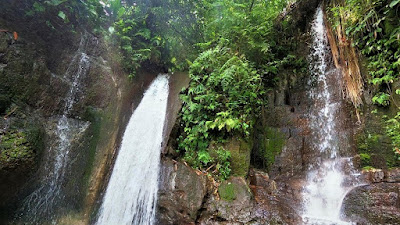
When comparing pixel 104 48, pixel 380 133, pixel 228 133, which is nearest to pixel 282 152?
pixel 228 133

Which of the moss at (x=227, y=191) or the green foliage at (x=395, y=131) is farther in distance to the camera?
the moss at (x=227, y=191)

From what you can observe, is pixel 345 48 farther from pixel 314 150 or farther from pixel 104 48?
pixel 104 48

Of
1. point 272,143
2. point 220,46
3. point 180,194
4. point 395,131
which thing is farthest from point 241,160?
point 220,46

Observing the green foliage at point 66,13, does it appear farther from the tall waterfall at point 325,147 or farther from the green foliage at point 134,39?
the tall waterfall at point 325,147

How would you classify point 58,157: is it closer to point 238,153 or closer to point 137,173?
point 137,173

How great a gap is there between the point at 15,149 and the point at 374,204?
22.7ft

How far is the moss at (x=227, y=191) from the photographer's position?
450cm

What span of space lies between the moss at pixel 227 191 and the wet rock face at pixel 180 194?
1.14 ft

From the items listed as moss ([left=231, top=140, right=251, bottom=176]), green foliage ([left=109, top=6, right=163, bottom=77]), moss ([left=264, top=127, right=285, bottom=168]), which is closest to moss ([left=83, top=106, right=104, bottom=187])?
green foliage ([left=109, top=6, right=163, bottom=77])

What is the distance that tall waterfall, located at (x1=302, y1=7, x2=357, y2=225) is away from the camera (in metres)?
4.55

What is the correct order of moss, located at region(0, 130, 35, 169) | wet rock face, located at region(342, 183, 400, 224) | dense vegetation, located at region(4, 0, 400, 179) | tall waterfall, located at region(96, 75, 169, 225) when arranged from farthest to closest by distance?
dense vegetation, located at region(4, 0, 400, 179) → tall waterfall, located at region(96, 75, 169, 225) → moss, located at region(0, 130, 35, 169) → wet rock face, located at region(342, 183, 400, 224)

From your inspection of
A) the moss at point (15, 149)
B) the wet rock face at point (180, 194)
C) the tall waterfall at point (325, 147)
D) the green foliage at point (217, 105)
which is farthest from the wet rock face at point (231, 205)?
the moss at point (15, 149)

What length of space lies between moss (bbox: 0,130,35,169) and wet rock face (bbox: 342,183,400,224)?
21.1 ft

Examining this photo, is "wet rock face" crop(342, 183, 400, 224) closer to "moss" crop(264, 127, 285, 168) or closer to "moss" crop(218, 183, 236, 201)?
"moss" crop(264, 127, 285, 168)
